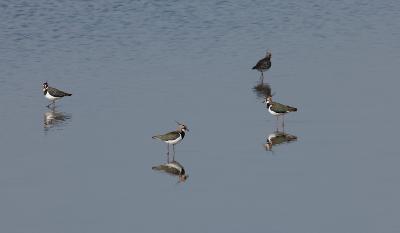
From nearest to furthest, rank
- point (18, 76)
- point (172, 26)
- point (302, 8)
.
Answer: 1. point (18, 76)
2. point (172, 26)
3. point (302, 8)

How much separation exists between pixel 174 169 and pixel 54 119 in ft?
26.7

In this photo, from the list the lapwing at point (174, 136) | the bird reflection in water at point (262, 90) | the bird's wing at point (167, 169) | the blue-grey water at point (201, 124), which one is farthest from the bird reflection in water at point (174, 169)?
the bird reflection in water at point (262, 90)

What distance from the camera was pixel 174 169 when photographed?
98.4 ft

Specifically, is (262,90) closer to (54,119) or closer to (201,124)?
(201,124)

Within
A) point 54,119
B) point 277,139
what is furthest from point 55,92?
point 277,139

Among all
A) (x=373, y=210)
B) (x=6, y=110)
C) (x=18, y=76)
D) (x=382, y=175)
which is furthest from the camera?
(x=18, y=76)

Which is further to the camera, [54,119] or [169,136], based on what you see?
[54,119]

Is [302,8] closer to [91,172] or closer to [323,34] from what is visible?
[323,34]

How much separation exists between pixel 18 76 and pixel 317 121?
13.9m

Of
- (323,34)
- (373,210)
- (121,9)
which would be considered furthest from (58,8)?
(373,210)

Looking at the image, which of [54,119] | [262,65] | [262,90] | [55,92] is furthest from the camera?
[262,65]

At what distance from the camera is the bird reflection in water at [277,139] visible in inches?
1276

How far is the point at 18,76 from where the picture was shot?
43438mm

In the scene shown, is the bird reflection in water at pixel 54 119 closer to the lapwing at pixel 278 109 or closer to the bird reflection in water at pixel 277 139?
the lapwing at pixel 278 109
